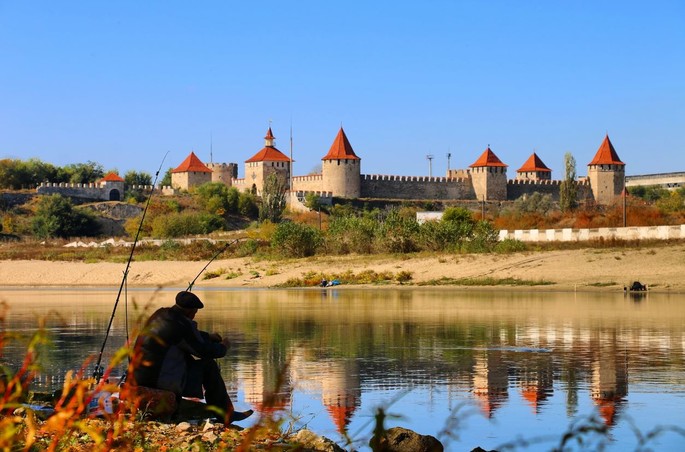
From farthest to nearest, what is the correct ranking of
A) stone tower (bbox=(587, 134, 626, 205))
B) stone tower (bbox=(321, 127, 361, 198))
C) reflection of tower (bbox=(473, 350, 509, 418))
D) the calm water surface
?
stone tower (bbox=(587, 134, 626, 205)) → stone tower (bbox=(321, 127, 361, 198)) → reflection of tower (bbox=(473, 350, 509, 418)) → the calm water surface

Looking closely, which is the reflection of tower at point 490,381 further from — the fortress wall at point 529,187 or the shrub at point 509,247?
the fortress wall at point 529,187

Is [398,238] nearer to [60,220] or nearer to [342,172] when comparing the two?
[60,220]

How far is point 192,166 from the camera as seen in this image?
3509 inches

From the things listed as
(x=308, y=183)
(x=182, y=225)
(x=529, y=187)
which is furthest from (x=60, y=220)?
(x=529, y=187)

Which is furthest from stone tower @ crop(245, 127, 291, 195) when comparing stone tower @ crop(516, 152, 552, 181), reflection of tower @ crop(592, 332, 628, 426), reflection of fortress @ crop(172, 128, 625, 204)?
reflection of tower @ crop(592, 332, 628, 426)

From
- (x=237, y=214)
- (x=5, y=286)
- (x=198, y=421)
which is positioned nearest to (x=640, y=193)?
(x=237, y=214)

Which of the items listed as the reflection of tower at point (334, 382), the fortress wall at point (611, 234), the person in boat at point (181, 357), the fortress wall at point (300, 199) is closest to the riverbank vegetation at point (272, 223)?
the fortress wall at point (300, 199)

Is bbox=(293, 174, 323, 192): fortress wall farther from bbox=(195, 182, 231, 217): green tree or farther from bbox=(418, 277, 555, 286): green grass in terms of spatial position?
bbox=(418, 277, 555, 286): green grass

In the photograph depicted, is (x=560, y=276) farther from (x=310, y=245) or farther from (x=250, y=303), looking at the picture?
(x=310, y=245)

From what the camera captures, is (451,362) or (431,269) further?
(431,269)

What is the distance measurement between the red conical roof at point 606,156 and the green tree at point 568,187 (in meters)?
17.2

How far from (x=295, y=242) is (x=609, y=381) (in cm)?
2903

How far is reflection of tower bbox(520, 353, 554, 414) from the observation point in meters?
8.62

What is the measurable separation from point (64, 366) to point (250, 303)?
481 inches
